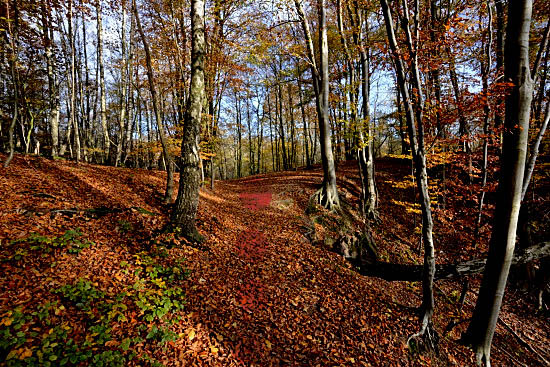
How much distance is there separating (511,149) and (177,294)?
6.82 m

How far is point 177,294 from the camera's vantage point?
411 cm

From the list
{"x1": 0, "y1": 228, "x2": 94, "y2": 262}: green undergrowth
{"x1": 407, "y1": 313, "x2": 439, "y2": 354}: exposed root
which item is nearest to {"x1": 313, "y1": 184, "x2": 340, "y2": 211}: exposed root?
{"x1": 407, "y1": 313, "x2": 439, "y2": 354}: exposed root

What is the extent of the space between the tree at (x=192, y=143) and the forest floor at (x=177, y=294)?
533 millimetres

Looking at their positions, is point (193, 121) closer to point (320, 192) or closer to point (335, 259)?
point (335, 259)

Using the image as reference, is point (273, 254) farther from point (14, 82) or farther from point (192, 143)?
point (14, 82)

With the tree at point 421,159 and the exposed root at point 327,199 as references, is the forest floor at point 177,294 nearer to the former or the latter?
the tree at point 421,159

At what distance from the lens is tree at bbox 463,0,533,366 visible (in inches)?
164

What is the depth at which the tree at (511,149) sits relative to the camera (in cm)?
416

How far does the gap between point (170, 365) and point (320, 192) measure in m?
8.84

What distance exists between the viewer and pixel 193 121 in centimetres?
566

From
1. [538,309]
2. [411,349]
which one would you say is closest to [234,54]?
[411,349]

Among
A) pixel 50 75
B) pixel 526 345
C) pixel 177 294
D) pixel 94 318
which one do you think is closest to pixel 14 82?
pixel 50 75

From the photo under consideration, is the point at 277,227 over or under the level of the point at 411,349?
over

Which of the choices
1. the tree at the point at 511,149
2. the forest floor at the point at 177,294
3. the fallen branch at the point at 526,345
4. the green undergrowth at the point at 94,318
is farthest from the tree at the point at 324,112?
the green undergrowth at the point at 94,318
